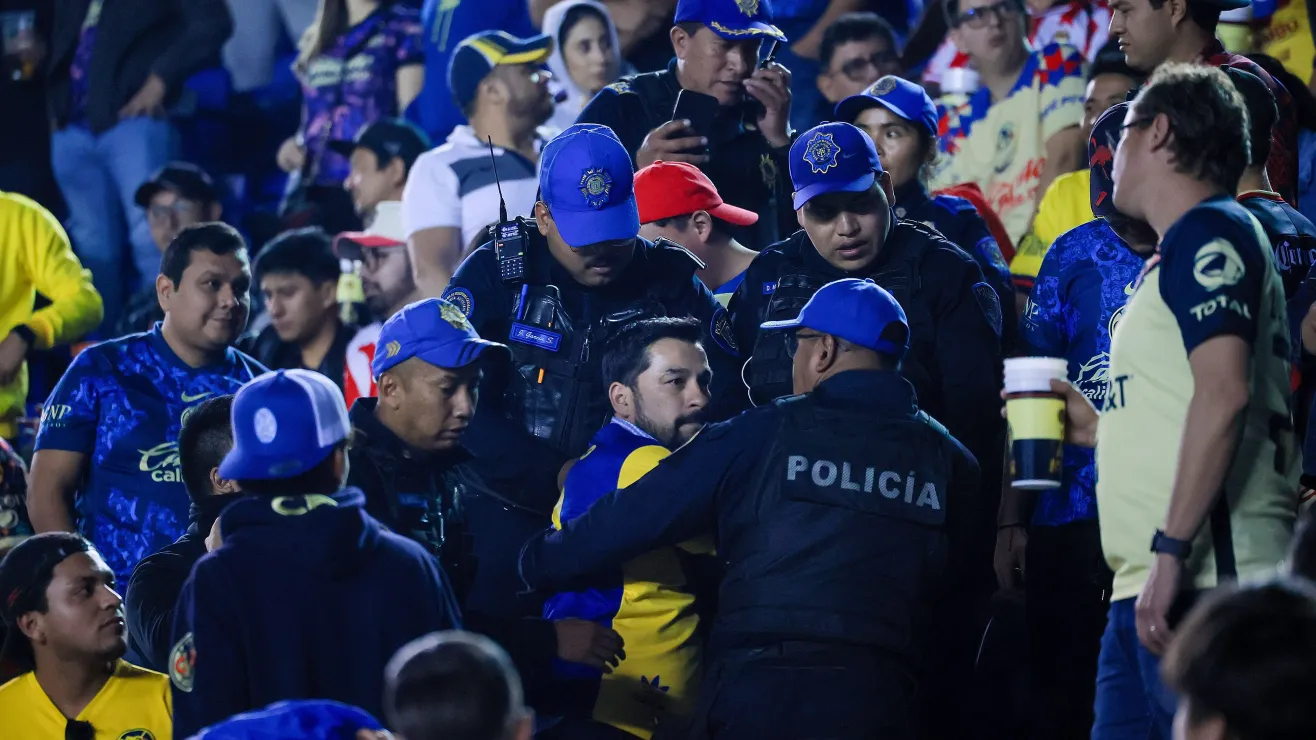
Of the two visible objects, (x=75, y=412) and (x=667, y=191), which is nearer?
Result: (x=75, y=412)

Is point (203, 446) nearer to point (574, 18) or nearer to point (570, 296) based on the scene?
point (570, 296)

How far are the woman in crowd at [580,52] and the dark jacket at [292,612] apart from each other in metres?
5.35

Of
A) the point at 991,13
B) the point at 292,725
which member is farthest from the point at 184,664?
the point at 991,13

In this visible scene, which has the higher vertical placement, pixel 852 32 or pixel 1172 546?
pixel 852 32

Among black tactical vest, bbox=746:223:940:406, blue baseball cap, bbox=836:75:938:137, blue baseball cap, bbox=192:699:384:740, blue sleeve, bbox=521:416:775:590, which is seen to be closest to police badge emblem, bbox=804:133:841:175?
black tactical vest, bbox=746:223:940:406

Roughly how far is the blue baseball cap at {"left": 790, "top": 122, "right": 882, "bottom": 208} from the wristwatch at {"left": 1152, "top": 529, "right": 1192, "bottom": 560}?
2230mm

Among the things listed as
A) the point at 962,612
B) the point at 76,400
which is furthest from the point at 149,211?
the point at 962,612

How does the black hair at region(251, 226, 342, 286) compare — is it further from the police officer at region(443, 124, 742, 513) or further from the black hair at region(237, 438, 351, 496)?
the black hair at region(237, 438, 351, 496)

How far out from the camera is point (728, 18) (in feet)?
22.6

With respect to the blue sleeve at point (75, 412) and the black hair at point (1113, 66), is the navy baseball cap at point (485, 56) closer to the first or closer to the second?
the black hair at point (1113, 66)

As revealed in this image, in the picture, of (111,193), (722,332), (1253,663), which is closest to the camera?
(1253,663)

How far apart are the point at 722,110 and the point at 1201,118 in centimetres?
320

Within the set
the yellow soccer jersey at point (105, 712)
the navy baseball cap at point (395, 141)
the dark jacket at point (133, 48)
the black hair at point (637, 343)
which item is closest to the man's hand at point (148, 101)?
the dark jacket at point (133, 48)

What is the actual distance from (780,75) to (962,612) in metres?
2.89
